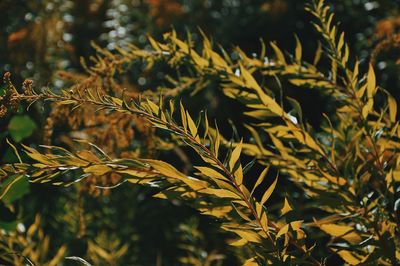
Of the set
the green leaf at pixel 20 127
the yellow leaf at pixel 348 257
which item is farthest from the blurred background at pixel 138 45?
the yellow leaf at pixel 348 257

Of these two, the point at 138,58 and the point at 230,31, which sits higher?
the point at 138,58

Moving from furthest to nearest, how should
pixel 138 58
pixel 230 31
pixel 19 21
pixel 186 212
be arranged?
pixel 230 31 < pixel 19 21 < pixel 186 212 < pixel 138 58

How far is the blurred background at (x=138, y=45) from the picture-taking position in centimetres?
132

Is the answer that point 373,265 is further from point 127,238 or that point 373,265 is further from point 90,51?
point 90,51

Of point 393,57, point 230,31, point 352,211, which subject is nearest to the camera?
point 352,211

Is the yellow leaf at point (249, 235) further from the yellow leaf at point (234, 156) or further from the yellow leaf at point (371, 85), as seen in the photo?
the yellow leaf at point (371, 85)

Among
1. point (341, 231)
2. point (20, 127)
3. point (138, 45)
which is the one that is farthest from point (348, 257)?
point (138, 45)

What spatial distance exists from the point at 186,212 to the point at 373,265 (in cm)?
100

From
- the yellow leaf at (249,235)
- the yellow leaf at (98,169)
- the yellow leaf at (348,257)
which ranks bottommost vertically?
the yellow leaf at (348,257)

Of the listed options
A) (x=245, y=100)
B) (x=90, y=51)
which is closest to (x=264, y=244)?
(x=245, y=100)

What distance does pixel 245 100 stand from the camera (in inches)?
27.5

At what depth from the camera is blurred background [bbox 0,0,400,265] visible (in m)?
1.32

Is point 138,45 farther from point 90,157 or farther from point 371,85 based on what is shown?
point 90,157

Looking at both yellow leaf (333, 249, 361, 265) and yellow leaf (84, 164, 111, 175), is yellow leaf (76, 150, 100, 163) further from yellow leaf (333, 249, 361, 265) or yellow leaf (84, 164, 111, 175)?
yellow leaf (333, 249, 361, 265)
